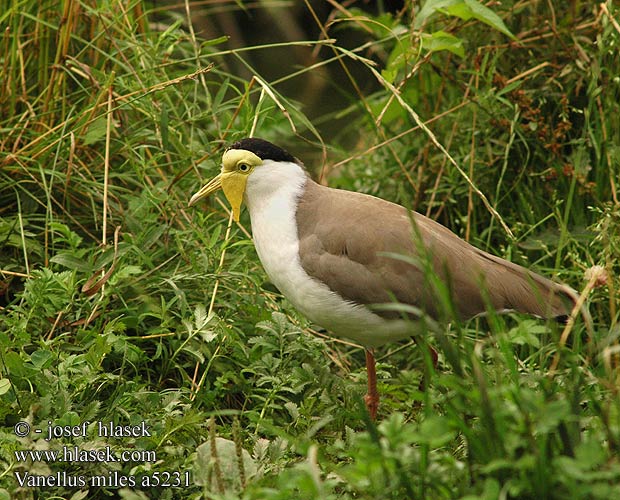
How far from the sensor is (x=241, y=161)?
12.7 feet

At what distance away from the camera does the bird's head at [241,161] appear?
12.7 feet

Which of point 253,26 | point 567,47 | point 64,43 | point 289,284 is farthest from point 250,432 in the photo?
point 253,26

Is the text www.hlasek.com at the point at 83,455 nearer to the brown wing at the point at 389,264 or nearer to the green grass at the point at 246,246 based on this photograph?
the green grass at the point at 246,246

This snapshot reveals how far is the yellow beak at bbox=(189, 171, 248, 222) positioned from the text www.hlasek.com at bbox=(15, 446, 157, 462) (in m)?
1.19

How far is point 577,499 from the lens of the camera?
2244mm

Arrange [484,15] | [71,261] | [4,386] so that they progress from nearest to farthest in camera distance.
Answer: [4,386] → [71,261] → [484,15]

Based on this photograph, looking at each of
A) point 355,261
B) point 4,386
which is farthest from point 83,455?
point 355,261

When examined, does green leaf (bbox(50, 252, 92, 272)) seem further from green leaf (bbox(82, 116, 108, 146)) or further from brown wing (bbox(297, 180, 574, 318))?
brown wing (bbox(297, 180, 574, 318))

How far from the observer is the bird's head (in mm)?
3871

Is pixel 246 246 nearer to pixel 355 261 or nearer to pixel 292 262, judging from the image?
pixel 292 262

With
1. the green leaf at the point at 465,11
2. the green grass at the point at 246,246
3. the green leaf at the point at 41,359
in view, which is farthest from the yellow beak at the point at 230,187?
the green leaf at the point at 465,11

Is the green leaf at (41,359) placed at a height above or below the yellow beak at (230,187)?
below

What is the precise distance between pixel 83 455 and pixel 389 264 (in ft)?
4.25

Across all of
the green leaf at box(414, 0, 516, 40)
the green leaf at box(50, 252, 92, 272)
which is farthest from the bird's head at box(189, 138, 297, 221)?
the green leaf at box(414, 0, 516, 40)
